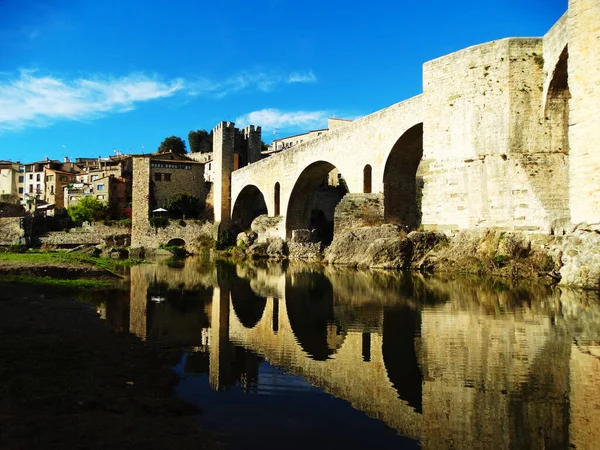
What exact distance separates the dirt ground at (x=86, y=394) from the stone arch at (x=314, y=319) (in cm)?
189

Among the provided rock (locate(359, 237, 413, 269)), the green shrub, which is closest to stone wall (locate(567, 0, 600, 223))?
rock (locate(359, 237, 413, 269))

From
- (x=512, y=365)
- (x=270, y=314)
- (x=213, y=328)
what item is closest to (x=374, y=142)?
(x=270, y=314)

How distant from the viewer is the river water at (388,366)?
12.0 feet

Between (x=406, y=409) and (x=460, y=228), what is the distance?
539 inches

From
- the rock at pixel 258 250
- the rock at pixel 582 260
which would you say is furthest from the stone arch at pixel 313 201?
the rock at pixel 582 260

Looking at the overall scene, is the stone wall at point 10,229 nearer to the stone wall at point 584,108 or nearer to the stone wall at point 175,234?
the stone wall at point 175,234

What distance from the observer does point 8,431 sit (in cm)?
310

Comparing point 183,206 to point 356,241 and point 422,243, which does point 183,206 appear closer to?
point 356,241

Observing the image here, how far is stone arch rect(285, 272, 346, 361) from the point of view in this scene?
21.0 feet

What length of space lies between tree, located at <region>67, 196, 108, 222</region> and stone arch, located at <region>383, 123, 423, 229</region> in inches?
1121

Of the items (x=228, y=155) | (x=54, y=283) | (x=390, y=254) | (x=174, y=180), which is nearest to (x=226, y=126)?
(x=228, y=155)

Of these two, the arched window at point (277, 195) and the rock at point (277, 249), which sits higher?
the arched window at point (277, 195)

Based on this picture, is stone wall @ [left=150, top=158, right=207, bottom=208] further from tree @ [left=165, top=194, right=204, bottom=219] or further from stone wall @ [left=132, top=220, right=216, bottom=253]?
stone wall @ [left=132, top=220, right=216, bottom=253]

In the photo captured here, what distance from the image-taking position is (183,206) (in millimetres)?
40844
